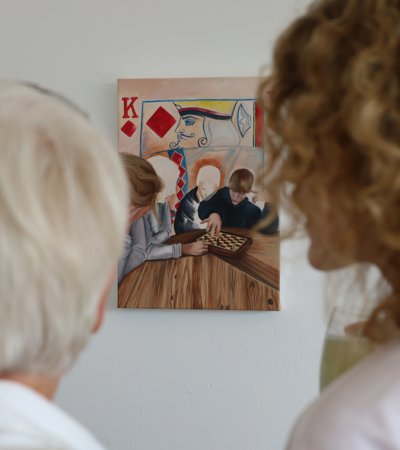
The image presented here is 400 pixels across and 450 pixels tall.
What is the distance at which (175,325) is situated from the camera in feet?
7.02

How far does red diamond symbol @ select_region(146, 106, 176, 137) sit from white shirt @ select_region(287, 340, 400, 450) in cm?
147

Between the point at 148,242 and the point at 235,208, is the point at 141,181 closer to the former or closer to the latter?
the point at 148,242

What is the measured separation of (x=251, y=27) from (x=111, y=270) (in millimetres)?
1560

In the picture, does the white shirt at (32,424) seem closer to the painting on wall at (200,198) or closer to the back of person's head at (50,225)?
the back of person's head at (50,225)

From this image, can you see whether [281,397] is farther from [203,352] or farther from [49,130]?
[49,130]

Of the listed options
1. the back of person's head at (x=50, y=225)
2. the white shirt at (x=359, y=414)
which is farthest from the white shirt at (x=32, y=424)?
the white shirt at (x=359, y=414)

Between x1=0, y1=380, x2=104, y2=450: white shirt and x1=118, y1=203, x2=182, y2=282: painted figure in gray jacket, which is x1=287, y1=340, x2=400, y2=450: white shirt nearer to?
x1=0, y1=380, x2=104, y2=450: white shirt

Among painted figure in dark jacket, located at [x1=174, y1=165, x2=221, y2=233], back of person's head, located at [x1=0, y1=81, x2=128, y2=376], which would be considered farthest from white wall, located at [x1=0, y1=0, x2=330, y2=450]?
back of person's head, located at [x1=0, y1=81, x2=128, y2=376]

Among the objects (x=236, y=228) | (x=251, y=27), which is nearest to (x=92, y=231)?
(x=236, y=228)

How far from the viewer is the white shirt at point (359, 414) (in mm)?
680

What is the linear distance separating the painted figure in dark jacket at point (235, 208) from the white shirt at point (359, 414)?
1.37 metres

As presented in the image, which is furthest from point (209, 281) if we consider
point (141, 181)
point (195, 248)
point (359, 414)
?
point (359, 414)

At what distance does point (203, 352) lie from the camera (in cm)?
212

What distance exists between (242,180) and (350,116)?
1.41 metres
